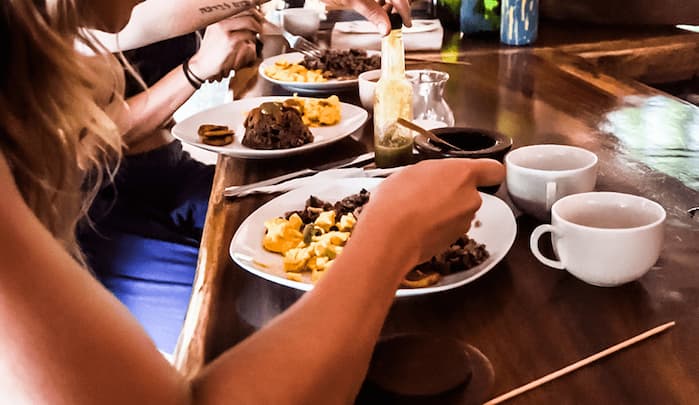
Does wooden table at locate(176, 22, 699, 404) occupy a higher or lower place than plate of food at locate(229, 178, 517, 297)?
lower

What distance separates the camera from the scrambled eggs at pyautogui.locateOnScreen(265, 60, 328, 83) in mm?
1682

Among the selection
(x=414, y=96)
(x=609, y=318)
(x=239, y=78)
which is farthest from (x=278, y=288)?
(x=239, y=78)

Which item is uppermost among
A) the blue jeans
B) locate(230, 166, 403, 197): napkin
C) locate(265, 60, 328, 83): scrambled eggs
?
locate(230, 166, 403, 197): napkin

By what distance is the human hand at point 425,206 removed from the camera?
0.70 metres

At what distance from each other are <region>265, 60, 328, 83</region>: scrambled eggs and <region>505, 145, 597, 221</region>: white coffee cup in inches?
29.7

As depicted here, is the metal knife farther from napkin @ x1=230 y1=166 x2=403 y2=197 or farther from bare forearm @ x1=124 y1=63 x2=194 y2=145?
bare forearm @ x1=124 y1=63 x2=194 y2=145

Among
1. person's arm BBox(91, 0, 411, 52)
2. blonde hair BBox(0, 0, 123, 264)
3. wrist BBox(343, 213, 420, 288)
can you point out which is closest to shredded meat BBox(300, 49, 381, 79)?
person's arm BBox(91, 0, 411, 52)

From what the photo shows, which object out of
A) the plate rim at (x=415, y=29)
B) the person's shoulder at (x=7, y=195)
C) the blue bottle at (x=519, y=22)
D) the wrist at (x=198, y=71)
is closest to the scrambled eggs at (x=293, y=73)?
the wrist at (x=198, y=71)

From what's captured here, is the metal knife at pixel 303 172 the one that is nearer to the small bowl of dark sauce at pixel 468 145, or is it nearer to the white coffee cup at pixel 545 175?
the small bowl of dark sauce at pixel 468 145

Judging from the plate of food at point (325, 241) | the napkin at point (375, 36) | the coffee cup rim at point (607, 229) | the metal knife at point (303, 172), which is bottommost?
the napkin at point (375, 36)

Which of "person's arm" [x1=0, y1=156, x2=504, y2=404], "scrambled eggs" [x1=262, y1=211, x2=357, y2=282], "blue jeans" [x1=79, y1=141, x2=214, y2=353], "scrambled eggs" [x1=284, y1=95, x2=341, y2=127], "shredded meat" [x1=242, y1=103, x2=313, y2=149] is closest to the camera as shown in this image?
"person's arm" [x1=0, y1=156, x2=504, y2=404]

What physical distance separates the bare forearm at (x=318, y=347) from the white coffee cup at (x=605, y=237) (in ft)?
0.79

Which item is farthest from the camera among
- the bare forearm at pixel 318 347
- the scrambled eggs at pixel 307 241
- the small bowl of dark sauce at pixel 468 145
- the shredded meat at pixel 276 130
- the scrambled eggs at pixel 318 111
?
the scrambled eggs at pixel 318 111

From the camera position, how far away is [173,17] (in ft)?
5.32
